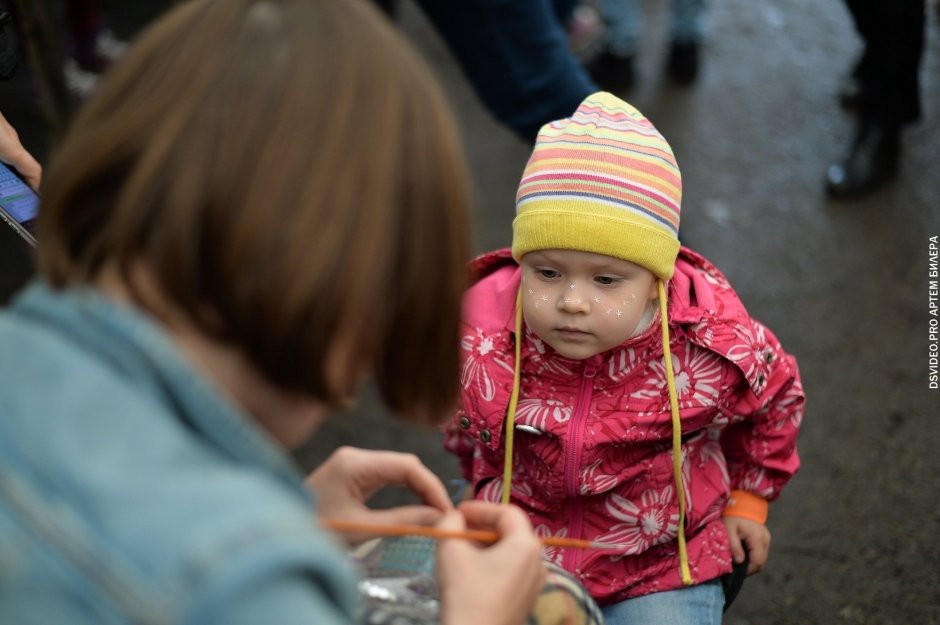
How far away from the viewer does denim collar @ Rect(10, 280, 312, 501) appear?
2.92ft

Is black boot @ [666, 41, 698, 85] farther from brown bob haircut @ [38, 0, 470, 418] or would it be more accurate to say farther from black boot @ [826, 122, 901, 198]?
brown bob haircut @ [38, 0, 470, 418]

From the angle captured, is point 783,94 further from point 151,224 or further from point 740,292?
point 151,224

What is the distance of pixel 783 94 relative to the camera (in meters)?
4.21

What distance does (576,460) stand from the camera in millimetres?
1706

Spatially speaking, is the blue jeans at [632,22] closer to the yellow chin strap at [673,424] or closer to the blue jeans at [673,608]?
the yellow chin strap at [673,424]

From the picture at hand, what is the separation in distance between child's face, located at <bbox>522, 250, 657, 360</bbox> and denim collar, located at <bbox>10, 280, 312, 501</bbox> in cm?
80

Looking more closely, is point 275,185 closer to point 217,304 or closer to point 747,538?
point 217,304

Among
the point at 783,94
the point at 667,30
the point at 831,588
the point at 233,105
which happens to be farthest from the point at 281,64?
the point at 667,30

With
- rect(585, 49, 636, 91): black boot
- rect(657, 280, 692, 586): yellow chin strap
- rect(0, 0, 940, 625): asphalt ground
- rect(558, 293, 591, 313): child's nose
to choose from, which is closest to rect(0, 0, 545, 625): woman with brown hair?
rect(558, 293, 591, 313): child's nose

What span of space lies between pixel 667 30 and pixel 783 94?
0.68 metres

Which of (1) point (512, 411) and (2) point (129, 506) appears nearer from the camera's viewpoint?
(2) point (129, 506)

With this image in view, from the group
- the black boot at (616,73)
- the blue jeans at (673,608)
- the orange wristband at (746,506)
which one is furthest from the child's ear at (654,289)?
the black boot at (616,73)

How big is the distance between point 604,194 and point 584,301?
181mm

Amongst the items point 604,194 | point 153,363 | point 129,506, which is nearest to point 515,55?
point 604,194
